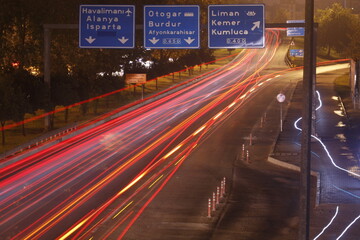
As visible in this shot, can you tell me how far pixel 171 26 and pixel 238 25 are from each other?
2838mm

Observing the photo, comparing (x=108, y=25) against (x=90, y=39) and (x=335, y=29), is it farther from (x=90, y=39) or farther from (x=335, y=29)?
(x=335, y=29)

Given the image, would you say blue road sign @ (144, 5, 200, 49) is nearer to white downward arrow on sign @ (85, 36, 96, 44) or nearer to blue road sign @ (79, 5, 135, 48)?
blue road sign @ (79, 5, 135, 48)

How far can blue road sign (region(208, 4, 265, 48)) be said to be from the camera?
2403cm

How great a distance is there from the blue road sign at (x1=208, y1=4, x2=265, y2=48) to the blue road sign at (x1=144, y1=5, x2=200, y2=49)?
3.18 ft

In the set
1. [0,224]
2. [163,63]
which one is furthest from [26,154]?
[163,63]

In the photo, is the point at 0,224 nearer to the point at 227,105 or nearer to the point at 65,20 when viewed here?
the point at 65,20

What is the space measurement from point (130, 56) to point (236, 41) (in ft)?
105

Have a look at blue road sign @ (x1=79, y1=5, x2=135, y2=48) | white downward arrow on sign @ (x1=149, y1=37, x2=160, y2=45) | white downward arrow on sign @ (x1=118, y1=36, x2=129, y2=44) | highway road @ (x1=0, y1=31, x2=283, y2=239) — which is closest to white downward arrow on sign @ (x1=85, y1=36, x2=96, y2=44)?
blue road sign @ (x1=79, y1=5, x2=135, y2=48)

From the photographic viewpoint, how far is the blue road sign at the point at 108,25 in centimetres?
2547

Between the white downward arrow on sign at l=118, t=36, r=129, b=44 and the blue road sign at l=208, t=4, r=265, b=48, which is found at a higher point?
the blue road sign at l=208, t=4, r=265, b=48

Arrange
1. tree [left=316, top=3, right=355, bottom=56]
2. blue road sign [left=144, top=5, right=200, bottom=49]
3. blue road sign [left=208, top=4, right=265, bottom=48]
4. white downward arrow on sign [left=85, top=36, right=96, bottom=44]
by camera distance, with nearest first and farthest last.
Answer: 1. blue road sign [left=208, top=4, right=265, bottom=48]
2. blue road sign [left=144, top=5, right=200, bottom=49]
3. white downward arrow on sign [left=85, top=36, right=96, bottom=44]
4. tree [left=316, top=3, right=355, bottom=56]

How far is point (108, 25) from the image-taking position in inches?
1010

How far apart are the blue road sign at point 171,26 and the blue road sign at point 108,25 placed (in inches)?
27.0

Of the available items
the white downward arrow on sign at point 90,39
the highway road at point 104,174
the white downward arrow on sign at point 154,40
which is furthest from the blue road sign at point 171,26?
the highway road at point 104,174
